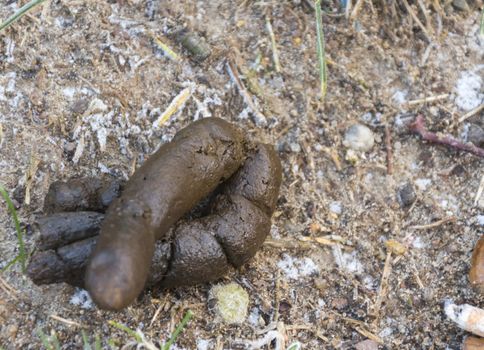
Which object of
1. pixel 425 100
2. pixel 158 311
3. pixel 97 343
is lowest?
pixel 425 100

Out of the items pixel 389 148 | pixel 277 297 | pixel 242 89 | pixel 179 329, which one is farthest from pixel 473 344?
pixel 242 89

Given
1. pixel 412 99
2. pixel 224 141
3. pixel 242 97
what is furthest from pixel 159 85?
pixel 412 99

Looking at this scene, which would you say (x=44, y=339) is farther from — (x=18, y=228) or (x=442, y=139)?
(x=442, y=139)

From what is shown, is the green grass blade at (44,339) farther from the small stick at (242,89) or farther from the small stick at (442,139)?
the small stick at (442,139)

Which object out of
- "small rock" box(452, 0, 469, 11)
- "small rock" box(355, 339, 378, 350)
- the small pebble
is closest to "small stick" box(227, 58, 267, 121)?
the small pebble

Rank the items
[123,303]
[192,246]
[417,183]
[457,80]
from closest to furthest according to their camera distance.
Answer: [123,303]
[192,246]
[417,183]
[457,80]

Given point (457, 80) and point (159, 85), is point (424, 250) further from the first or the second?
point (159, 85)
